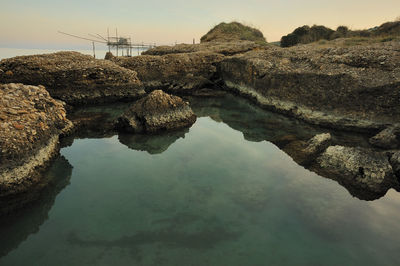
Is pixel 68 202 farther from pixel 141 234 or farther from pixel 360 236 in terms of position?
pixel 360 236

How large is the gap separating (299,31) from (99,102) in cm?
3500

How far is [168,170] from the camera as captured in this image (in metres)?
9.12

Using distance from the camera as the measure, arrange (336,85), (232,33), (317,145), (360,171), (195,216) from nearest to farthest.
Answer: (195,216) → (360,171) → (317,145) → (336,85) → (232,33)

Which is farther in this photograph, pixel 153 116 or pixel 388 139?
pixel 153 116

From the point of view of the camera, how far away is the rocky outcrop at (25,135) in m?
7.16

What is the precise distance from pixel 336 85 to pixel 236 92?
11.6m

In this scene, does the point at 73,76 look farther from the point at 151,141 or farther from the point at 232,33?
the point at 232,33

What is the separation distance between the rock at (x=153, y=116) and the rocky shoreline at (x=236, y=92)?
6 centimetres

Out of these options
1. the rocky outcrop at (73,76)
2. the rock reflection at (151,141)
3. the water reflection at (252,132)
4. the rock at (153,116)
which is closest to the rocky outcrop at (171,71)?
the rocky outcrop at (73,76)

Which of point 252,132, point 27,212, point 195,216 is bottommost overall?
point 27,212

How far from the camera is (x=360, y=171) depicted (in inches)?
315

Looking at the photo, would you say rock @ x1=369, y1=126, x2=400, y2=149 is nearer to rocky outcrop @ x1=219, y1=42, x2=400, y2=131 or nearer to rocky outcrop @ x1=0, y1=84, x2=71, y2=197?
rocky outcrop @ x1=219, y1=42, x2=400, y2=131

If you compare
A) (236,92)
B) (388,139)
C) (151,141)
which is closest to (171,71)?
(236,92)

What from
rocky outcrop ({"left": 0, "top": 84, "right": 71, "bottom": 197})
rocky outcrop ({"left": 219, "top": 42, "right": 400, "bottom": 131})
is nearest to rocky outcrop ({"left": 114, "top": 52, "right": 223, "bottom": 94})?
rocky outcrop ({"left": 219, "top": 42, "right": 400, "bottom": 131})
